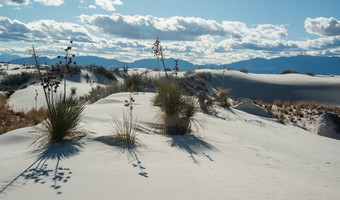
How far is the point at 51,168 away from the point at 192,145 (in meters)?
2.36

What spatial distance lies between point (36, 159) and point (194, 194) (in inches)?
85.0

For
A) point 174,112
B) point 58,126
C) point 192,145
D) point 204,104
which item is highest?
point 174,112

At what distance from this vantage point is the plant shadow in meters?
4.11

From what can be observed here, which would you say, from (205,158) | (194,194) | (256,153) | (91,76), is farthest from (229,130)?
(91,76)

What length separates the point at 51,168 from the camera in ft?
9.90

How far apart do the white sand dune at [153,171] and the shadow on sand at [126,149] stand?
1cm

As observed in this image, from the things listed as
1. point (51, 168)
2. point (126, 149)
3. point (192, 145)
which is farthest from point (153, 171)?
point (192, 145)

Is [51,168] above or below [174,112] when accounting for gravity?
below

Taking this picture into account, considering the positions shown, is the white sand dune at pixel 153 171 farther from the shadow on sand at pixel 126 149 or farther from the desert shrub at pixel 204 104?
the desert shrub at pixel 204 104

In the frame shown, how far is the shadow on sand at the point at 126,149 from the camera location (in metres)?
3.25

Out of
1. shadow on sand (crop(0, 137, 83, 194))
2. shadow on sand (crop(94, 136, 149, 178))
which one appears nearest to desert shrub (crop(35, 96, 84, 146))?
shadow on sand (crop(0, 137, 83, 194))

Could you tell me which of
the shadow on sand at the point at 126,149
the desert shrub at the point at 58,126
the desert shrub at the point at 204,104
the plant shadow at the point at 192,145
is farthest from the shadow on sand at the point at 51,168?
the desert shrub at the point at 204,104

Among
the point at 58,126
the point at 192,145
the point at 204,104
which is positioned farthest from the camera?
the point at 204,104

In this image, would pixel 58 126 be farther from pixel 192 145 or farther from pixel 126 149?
pixel 192 145
